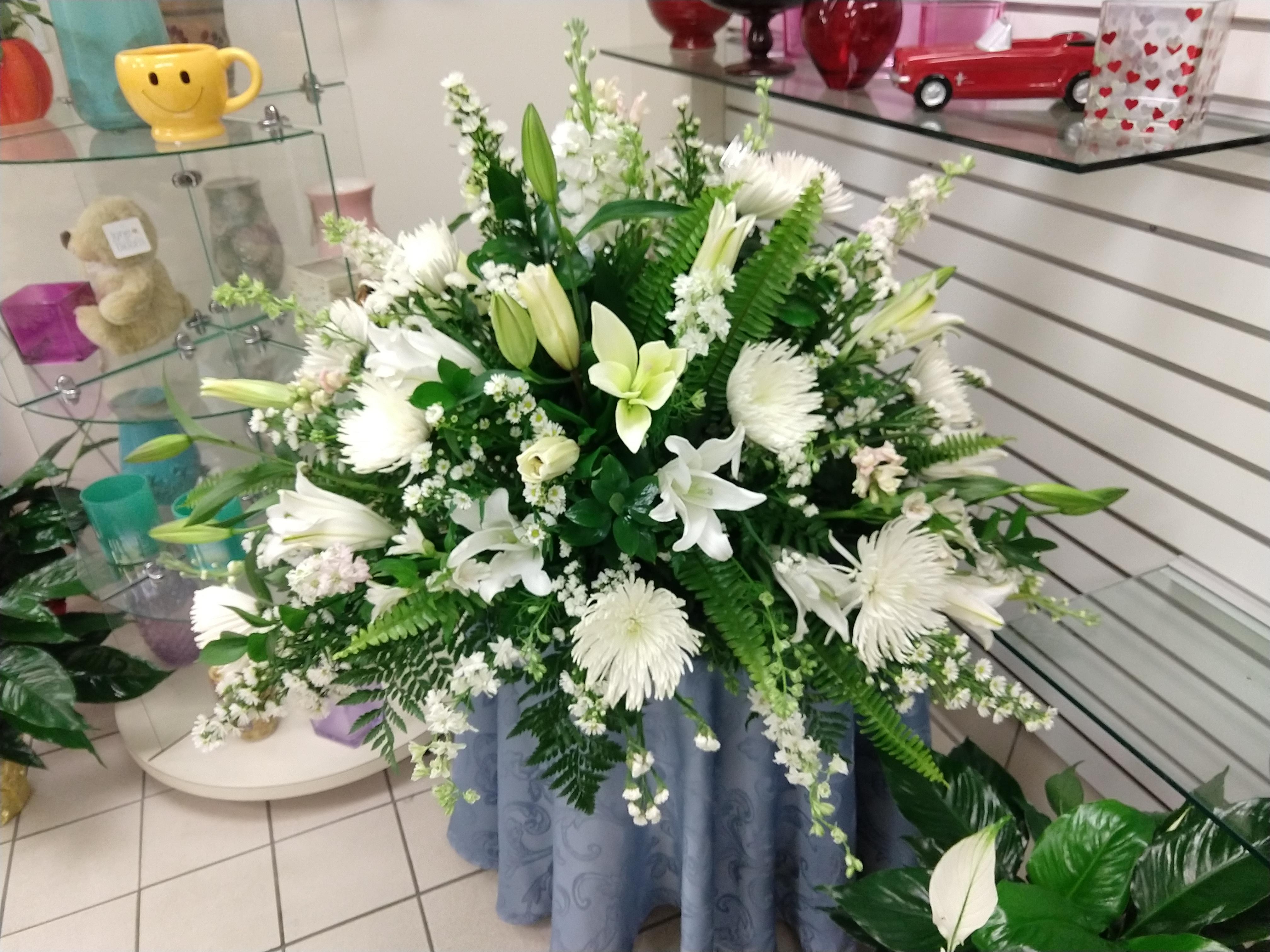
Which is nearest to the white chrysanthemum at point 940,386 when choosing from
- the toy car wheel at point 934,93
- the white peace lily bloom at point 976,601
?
the white peace lily bloom at point 976,601

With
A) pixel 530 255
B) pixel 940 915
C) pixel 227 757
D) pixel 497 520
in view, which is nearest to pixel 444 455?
pixel 497 520

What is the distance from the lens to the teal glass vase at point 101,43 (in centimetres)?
125

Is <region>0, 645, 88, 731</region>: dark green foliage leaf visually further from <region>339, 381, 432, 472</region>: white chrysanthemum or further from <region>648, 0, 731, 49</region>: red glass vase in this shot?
<region>648, 0, 731, 49</region>: red glass vase

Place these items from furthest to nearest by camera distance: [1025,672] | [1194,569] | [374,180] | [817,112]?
[374,180] → [817,112] → [1025,672] → [1194,569]

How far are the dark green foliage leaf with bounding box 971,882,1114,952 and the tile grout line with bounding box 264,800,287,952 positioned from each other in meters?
1.13

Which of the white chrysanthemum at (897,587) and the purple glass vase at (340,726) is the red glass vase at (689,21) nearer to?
the white chrysanthemum at (897,587)

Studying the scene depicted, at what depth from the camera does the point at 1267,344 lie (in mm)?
906

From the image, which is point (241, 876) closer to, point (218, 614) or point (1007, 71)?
point (218, 614)

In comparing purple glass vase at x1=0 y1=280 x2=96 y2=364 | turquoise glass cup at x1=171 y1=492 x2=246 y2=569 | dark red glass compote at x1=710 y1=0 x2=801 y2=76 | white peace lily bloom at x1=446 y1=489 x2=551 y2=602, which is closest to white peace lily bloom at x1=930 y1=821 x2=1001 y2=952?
white peace lily bloom at x1=446 y1=489 x2=551 y2=602

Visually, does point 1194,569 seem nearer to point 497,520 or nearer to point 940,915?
point 940,915

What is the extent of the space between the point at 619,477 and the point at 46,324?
1339 mm

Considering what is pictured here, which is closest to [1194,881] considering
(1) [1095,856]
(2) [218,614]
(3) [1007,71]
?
(1) [1095,856]

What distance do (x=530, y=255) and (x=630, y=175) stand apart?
0.42 ft

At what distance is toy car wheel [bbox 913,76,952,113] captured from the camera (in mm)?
1027
